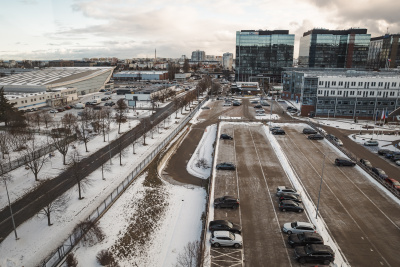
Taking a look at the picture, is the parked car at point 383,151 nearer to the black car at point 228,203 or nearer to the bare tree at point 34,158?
the black car at point 228,203

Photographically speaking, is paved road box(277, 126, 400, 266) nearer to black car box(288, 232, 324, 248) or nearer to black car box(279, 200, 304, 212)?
black car box(288, 232, 324, 248)

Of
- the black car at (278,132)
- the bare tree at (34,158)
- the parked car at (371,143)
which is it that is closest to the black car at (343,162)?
the parked car at (371,143)

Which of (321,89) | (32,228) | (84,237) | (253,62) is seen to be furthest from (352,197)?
(253,62)

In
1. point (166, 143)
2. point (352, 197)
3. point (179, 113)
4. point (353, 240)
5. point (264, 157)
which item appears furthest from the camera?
point (179, 113)

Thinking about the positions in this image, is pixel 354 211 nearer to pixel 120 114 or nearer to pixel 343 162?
pixel 343 162

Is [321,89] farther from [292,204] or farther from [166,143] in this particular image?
[292,204]

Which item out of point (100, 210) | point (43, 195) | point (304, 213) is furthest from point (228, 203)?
point (43, 195)
